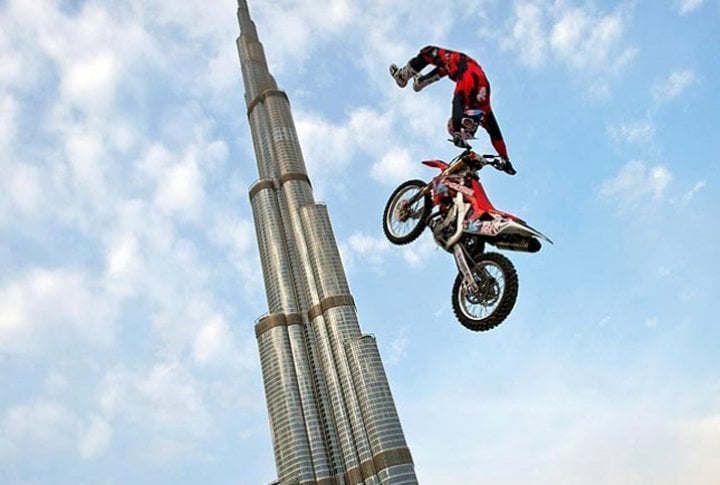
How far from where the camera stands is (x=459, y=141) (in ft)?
56.1

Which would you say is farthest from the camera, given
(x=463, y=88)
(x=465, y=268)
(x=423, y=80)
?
(x=423, y=80)

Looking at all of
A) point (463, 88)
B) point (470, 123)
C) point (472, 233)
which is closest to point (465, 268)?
point (472, 233)

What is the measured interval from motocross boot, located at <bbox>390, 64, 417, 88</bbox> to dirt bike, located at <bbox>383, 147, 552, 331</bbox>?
2.75 meters

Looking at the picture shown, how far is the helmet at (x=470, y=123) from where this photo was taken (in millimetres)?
16906

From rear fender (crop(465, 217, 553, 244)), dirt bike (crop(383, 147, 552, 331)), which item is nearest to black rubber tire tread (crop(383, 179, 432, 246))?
dirt bike (crop(383, 147, 552, 331))

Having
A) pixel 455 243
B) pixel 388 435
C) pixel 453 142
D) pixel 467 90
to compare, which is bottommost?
pixel 455 243

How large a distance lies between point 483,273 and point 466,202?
73.8 inches

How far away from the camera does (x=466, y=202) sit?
1647 cm

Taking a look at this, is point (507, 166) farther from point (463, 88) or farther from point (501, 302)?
point (501, 302)

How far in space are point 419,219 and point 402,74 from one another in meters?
4.57

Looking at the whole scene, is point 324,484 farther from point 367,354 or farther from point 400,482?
point 367,354

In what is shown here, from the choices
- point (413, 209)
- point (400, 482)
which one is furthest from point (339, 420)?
point (413, 209)

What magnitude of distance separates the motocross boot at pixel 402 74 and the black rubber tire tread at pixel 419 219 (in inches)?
118

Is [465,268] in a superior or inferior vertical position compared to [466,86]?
inferior
